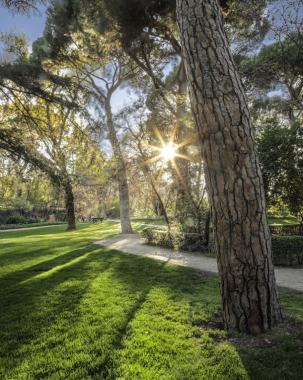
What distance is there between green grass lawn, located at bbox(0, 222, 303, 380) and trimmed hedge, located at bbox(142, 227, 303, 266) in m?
2.37

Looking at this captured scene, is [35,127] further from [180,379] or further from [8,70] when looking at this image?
[180,379]

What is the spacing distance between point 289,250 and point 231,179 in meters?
5.07

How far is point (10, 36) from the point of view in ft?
32.3

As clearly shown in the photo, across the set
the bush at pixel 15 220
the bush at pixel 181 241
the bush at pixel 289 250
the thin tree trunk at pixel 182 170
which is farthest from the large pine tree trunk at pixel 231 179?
the bush at pixel 15 220

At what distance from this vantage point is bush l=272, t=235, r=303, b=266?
6.98 m

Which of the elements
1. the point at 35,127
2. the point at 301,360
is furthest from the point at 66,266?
the point at 301,360

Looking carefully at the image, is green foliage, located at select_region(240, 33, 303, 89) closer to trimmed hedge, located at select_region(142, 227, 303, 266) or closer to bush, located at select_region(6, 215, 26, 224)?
trimmed hedge, located at select_region(142, 227, 303, 266)

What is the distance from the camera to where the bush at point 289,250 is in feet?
22.9

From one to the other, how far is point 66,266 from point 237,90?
584 cm

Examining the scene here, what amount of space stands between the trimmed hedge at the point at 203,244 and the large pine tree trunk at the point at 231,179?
4.35 m

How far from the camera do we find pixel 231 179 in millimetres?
2967

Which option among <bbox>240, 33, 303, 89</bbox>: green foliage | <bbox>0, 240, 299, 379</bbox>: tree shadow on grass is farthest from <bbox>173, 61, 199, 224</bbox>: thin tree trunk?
<bbox>0, 240, 299, 379</bbox>: tree shadow on grass

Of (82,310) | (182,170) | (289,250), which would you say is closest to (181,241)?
(289,250)

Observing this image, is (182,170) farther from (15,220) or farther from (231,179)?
(15,220)
